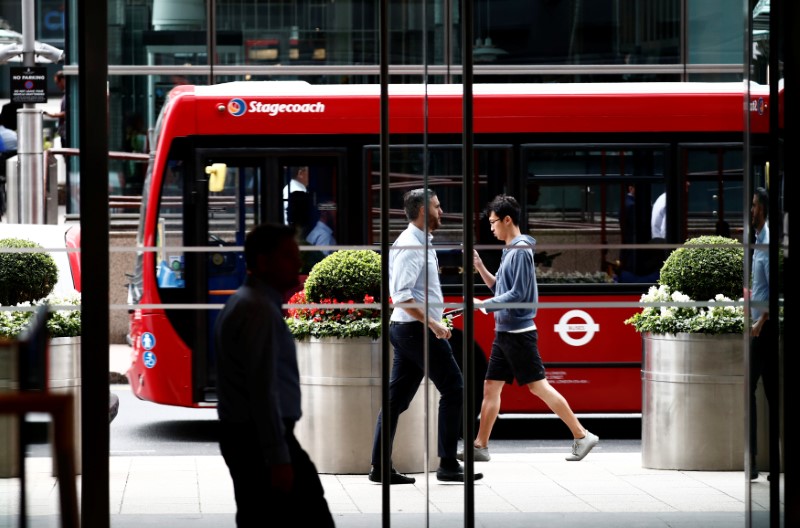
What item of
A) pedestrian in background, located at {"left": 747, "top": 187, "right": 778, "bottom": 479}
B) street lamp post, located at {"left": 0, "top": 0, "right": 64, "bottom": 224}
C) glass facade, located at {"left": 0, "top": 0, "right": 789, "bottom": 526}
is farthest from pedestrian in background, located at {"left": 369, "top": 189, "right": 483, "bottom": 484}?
street lamp post, located at {"left": 0, "top": 0, "right": 64, "bottom": 224}

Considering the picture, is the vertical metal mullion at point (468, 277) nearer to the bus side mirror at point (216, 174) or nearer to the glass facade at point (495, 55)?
the glass facade at point (495, 55)

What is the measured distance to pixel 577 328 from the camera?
8.77 m

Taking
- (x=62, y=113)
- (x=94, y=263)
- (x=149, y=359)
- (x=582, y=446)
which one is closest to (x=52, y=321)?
(x=94, y=263)

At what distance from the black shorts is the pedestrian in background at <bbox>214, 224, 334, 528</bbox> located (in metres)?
3.04

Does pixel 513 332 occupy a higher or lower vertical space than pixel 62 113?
lower

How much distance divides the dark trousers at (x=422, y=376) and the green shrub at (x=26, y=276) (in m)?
1.70

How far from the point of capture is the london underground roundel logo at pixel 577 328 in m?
8.65

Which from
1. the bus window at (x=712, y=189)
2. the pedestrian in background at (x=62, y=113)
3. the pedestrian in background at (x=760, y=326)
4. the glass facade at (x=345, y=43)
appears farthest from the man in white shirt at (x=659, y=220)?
the pedestrian in background at (x=62, y=113)

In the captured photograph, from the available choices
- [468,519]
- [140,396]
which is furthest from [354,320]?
[140,396]

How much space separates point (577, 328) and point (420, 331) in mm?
3059

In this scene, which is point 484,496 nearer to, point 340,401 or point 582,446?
point 340,401

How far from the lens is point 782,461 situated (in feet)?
16.9

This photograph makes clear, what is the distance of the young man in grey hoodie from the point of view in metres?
6.67

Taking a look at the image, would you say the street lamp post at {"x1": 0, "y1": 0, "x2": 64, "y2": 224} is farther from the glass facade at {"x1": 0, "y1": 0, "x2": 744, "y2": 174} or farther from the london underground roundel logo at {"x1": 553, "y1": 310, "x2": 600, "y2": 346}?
the london underground roundel logo at {"x1": 553, "y1": 310, "x2": 600, "y2": 346}
